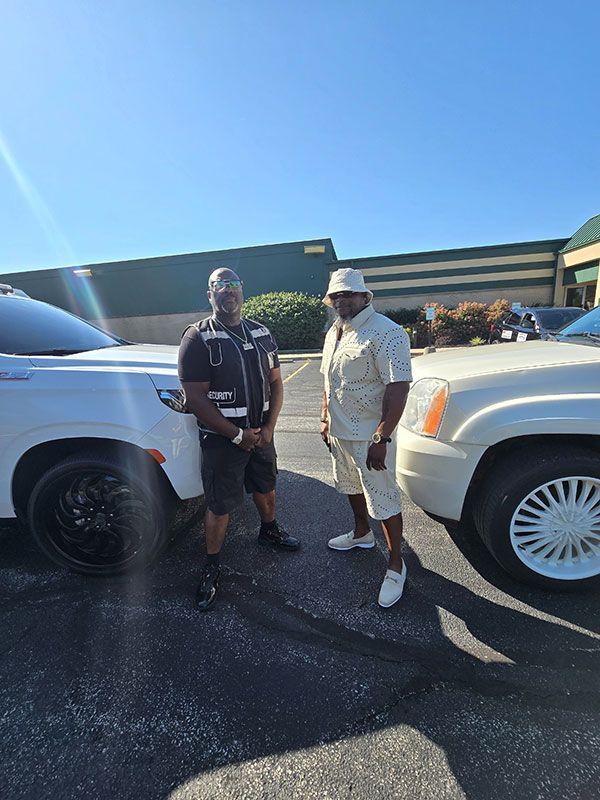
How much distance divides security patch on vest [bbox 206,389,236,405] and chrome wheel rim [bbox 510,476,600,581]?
1771 mm

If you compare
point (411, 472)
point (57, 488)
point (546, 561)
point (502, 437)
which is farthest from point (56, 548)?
point (546, 561)

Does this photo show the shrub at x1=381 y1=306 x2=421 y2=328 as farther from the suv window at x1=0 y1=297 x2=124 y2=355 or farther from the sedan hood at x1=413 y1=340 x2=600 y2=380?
the suv window at x1=0 y1=297 x2=124 y2=355

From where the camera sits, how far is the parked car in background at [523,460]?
2205 mm

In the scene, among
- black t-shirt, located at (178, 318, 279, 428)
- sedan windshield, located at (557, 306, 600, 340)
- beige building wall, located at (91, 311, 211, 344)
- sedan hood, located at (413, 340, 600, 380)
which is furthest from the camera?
beige building wall, located at (91, 311, 211, 344)

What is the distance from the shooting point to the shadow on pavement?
1535 millimetres

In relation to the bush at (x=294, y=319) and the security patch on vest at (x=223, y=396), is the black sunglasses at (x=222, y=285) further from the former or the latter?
the bush at (x=294, y=319)

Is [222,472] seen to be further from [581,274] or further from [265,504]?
[581,274]

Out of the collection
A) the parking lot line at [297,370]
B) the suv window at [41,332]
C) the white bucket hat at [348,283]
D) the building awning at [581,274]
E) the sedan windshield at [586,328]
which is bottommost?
the parking lot line at [297,370]

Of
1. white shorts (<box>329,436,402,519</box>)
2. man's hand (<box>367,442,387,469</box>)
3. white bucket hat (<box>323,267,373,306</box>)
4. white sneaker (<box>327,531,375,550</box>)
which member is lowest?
white sneaker (<box>327,531,375,550</box>)

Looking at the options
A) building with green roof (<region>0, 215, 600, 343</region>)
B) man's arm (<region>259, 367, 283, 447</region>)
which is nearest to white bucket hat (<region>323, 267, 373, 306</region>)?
man's arm (<region>259, 367, 283, 447</region>)

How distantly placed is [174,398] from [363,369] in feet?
3.76

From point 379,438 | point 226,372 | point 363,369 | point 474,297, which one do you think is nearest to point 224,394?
point 226,372

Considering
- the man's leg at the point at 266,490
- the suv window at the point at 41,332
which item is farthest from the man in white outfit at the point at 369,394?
the suv window at the point at 41,332

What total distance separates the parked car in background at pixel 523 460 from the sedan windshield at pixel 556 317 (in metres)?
8.92
